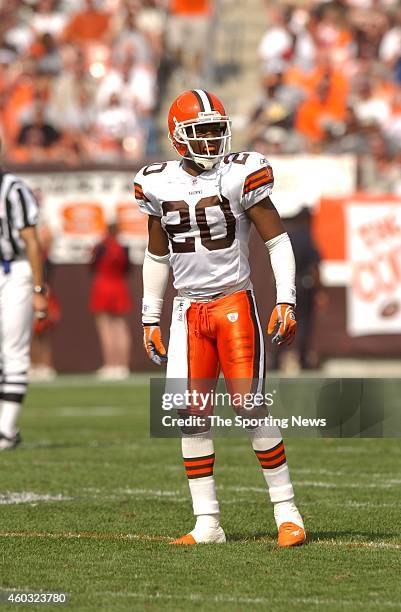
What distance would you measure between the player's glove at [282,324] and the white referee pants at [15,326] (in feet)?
12.3

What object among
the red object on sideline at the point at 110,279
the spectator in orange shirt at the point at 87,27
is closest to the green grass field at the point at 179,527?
the red object on sideline at the point at 110,279

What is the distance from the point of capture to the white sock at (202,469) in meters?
5.62

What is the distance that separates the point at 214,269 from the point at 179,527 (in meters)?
1.18

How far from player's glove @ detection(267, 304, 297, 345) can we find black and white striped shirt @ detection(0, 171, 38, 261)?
370 centimetres

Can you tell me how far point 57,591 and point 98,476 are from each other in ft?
10.8

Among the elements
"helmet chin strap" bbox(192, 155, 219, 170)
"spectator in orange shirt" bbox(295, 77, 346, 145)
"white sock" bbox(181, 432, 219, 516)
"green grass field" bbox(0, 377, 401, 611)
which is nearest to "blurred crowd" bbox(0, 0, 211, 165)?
"spectator in orange shirt" bbox(295, 77, 346, 145)

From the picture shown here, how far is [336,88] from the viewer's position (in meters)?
17.3

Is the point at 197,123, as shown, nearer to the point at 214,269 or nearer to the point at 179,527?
the point at 214,269

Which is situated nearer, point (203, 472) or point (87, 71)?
point (203, 472)

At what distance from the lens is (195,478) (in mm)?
5641

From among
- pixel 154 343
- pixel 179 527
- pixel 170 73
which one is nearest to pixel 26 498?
pixel 179 527

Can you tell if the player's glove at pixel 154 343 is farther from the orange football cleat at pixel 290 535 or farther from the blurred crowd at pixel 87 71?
the blurred crowd at pixel 87 71

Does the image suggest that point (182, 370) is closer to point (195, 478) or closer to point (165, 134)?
point (195, 478)

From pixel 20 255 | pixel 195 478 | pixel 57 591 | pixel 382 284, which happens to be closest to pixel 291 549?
pixel 195 478
